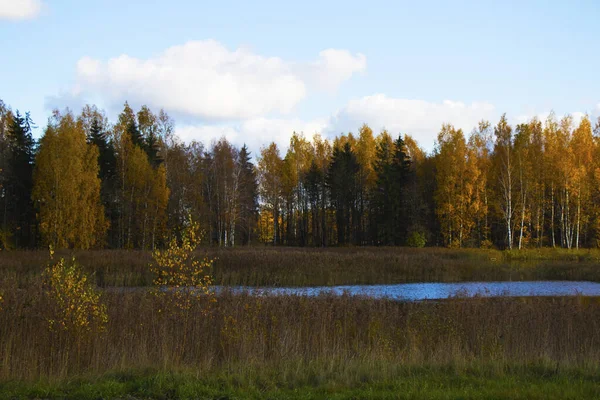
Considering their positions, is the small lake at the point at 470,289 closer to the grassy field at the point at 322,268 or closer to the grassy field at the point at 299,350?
the grassy field at the point at 322,268

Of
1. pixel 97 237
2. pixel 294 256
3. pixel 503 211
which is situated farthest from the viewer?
pixel 503 211

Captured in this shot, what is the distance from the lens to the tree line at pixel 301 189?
39.4m

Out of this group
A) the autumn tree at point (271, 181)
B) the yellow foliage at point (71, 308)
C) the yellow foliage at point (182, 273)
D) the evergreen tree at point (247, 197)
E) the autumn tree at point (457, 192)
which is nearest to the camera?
the yellow foliage at point (71, 308)

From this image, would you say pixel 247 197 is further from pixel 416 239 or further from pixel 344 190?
pixel 416 239

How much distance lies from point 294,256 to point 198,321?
20.0m

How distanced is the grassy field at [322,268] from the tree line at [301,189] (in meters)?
10.5

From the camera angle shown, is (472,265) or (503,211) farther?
(503,211)

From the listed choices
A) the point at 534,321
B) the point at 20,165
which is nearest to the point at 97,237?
the point at 20,165

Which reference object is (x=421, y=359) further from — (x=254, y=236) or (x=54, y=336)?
(x=254, y=236)

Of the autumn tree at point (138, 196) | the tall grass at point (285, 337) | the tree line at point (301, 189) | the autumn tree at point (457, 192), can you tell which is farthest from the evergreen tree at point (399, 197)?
the tall grass at point (285, 337)

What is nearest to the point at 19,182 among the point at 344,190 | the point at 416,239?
the point at 344,190

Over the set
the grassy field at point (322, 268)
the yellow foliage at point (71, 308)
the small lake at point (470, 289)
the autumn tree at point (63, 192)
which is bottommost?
the small lake at point (470, 289)

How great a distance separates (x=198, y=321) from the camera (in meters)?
10.5

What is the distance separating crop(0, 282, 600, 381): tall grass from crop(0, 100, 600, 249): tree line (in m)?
29.1
